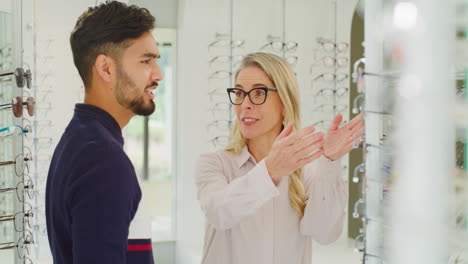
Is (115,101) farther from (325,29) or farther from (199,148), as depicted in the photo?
(325,29)

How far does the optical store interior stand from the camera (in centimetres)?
44

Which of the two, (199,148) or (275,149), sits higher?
(275,149)

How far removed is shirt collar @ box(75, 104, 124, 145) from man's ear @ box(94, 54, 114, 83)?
89 mm

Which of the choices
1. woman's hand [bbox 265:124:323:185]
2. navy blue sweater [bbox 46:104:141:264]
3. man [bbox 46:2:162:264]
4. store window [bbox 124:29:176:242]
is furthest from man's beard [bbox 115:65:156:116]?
store window [bbox 124:29:176:242]

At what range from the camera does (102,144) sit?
127cm

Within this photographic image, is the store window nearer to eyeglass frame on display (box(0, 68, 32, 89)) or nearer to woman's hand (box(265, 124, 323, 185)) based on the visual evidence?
eyeglass frame on display (box(0, 68, 32, 89))

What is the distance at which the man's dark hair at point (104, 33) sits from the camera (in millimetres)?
1428

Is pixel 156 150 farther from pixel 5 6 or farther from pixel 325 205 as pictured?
pixel 325 205

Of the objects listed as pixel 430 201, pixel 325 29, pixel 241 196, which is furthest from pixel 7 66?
pixel 325 29

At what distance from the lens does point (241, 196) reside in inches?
70.1

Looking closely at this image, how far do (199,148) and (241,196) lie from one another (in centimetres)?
454

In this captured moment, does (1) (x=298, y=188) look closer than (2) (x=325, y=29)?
Yes

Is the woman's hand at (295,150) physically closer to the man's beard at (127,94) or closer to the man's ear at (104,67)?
the man's beard at (127,94)

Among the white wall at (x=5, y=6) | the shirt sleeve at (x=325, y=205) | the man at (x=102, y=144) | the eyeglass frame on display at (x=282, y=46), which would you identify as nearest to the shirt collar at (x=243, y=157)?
the shirt sleeve at (x=325, y=205)
